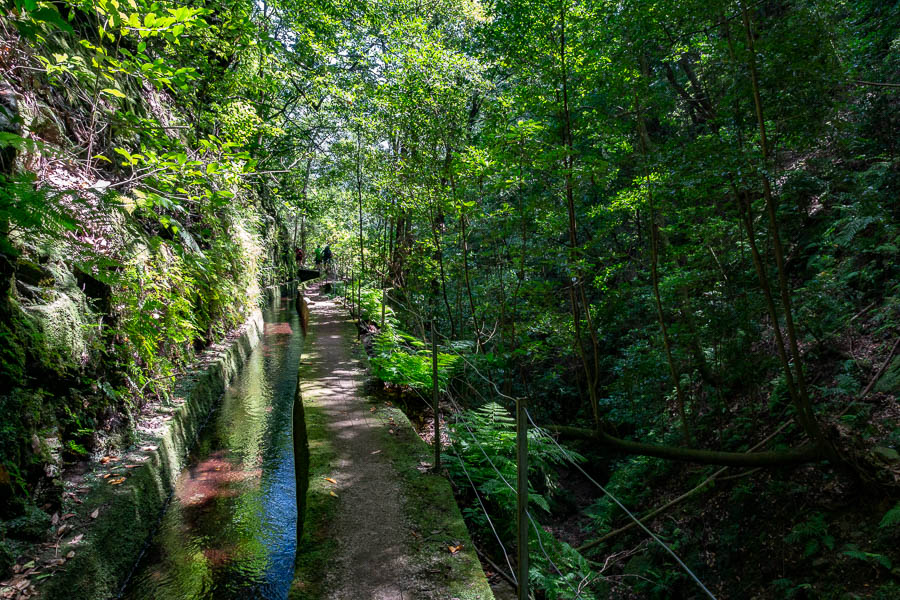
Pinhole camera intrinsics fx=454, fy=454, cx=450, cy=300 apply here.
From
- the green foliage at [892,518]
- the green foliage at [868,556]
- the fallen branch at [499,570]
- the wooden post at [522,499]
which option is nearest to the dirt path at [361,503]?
the fallen branch at [499,570]

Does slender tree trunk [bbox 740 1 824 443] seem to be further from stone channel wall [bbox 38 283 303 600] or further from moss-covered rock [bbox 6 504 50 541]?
moss-covered rock [bbox 6 504 50 541]

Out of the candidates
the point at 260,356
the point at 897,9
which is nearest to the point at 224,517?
the point at 260,356

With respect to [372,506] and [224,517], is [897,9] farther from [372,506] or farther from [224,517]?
[224,517]

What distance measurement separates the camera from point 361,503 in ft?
12.4

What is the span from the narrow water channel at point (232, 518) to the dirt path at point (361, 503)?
0.89 meters

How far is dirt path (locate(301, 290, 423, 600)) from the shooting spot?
9.50 feet

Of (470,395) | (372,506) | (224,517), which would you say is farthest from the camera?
(470,395)

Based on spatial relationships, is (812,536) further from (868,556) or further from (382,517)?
(382,517)

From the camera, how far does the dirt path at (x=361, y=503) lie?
2.90m

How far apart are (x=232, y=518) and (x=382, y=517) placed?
2.04m

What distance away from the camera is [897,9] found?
726 cm

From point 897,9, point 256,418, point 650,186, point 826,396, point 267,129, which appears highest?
point 897,9

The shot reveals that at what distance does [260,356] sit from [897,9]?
13633mm

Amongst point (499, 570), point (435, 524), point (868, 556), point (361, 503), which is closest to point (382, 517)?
point (361, 503)
